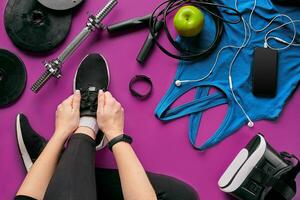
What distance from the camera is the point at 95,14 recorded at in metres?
1.34

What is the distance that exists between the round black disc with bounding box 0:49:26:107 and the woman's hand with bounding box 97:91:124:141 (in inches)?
11.3

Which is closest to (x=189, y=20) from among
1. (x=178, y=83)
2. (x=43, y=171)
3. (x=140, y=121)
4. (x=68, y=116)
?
(x=178, y=83)

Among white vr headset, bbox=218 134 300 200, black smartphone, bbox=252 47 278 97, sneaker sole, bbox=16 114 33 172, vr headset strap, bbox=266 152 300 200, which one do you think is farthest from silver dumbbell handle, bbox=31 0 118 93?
vr headset strap, bbox=266 152 300 200

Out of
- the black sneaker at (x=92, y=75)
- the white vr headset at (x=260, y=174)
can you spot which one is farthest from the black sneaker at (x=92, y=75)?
the white vr headset at (x=260, y=174)

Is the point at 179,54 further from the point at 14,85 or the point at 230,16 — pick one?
the point at 14,85

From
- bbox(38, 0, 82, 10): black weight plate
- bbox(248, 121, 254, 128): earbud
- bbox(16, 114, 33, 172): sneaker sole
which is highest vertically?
bbox(38, 0, 82, 10): black weight plate

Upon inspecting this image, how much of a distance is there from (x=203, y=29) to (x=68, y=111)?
19.4 inches

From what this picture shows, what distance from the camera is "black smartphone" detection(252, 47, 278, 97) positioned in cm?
124

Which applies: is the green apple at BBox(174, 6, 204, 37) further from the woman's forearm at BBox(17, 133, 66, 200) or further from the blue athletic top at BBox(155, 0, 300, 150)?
the woman's forearm at BBox(17, 133, 66, 200)

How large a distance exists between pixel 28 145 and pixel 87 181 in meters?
0.35

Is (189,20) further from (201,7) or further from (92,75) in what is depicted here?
(92,75)

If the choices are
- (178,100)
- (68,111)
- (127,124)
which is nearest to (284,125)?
(178,100)

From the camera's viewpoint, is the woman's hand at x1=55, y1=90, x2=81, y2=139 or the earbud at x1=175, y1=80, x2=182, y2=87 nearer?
the woman's hand at x1=55, y1=90, x2=81, y2=139

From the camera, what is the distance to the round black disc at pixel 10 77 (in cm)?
132
